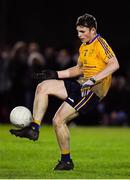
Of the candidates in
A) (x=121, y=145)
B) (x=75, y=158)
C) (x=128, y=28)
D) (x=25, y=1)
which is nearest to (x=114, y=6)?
(x=128, y=28)

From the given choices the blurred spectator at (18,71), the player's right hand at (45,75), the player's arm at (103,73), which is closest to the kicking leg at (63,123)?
the player's arm at (103,73)

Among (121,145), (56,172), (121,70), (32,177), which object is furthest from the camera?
(121,70)

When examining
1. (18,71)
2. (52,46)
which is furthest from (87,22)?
(52,46)

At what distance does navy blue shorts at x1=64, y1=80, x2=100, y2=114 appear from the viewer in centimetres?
1334

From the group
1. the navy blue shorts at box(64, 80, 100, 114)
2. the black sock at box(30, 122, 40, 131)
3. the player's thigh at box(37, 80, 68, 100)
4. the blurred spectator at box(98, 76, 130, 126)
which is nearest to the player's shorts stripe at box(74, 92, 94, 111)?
the navy blue shorts at box(64, 80, 100, 114)

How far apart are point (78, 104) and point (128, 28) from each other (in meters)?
15.4

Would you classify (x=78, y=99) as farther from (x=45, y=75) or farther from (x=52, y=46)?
(x=52, y=46)

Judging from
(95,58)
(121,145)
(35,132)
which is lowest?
(121,145)

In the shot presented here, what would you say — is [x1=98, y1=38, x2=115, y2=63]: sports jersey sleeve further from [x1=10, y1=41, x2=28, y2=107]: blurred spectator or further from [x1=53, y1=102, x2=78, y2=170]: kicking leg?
[x1=10, y1=41, x2=28, y2=107]: blurred spectator

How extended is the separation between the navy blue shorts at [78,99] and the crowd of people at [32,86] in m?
10.7

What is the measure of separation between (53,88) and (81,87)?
1.37ft

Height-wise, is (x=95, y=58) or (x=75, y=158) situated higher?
(x=95, y=58)

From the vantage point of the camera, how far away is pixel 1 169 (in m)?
13.5

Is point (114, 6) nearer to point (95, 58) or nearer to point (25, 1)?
point (25, 1)
